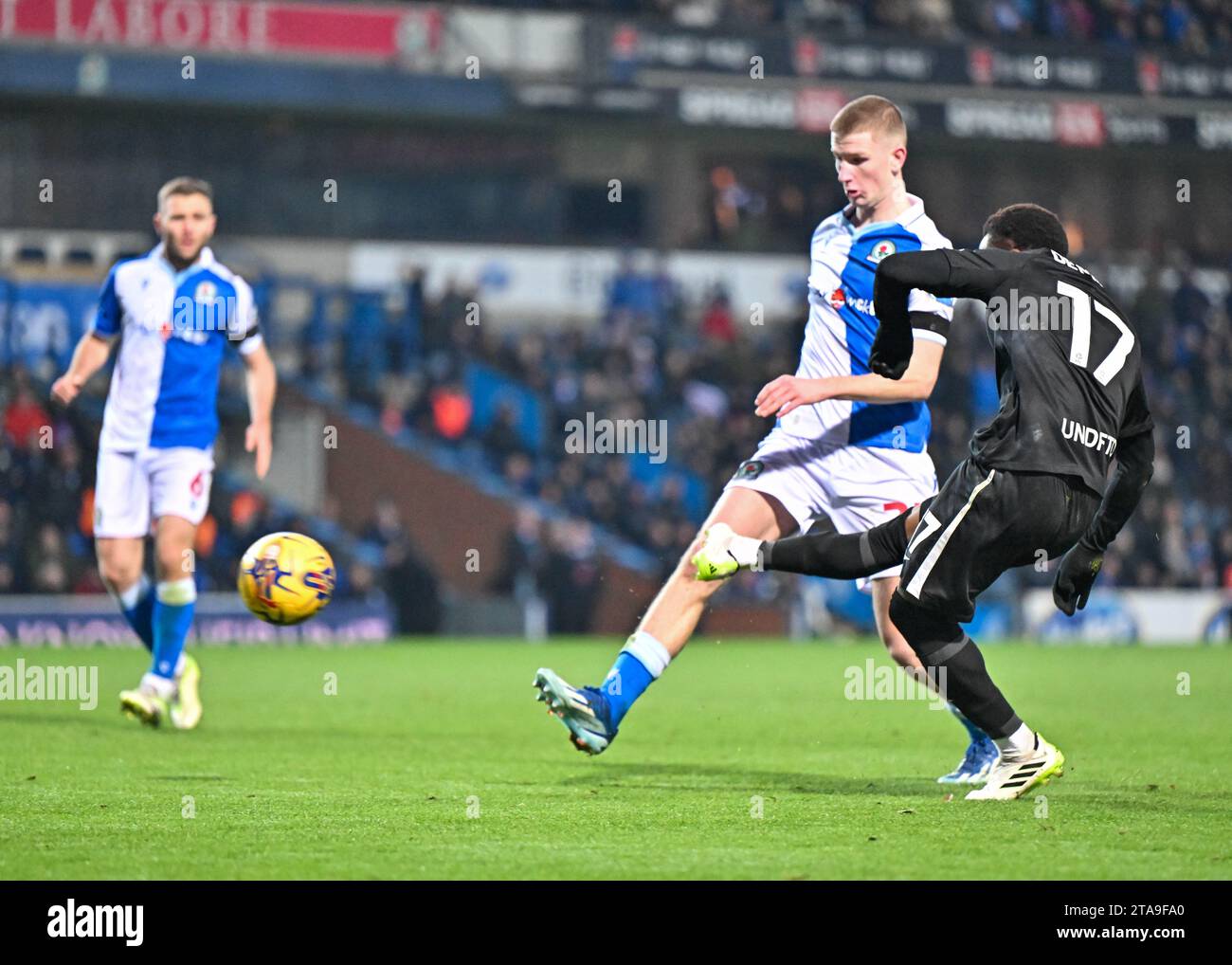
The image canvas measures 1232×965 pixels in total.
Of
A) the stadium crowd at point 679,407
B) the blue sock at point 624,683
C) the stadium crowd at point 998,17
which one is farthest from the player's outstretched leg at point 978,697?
the stadium crowd at point 998,17

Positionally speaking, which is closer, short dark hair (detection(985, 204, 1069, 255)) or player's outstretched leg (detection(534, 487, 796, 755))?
short dark hair (detection(985, 204, 1069, 255))

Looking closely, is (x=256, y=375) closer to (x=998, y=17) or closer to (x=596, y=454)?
(x=596, y=454)

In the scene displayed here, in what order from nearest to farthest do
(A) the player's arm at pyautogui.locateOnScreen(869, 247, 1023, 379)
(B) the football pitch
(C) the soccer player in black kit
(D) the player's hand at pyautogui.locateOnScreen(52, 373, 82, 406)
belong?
(B) the football pitch → (A) the player's arm at pyautogui.locateOnScreen(869, 247, 1023, 379) → (C) the soccer player in black kit → (D) the player's hand at pyautogui.locateOnScreen(52, 373, 82, 406)

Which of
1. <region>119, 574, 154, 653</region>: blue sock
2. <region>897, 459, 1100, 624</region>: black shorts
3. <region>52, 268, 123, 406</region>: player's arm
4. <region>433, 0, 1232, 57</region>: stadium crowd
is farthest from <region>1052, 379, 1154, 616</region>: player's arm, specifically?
<region>433, 0, 1232, 57</region>: stadium crowd

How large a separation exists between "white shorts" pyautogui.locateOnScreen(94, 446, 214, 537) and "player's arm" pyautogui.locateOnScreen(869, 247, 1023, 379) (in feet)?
15.5

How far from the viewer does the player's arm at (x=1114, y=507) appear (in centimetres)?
693

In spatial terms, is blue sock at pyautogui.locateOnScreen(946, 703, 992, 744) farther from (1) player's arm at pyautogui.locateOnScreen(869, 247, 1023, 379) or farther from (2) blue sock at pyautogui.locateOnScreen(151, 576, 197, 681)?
(2) blue sock at pyautogui.locateOnScreen(151, 576, 197, 681)

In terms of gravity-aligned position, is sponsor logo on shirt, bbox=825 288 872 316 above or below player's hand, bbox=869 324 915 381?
above

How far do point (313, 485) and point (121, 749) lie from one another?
16.2m

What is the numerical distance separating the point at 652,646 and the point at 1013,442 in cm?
167

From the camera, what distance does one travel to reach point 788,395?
6.75 m

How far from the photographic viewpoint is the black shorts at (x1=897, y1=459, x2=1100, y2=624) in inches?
254

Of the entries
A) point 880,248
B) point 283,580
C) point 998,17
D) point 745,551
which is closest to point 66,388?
point 283,580

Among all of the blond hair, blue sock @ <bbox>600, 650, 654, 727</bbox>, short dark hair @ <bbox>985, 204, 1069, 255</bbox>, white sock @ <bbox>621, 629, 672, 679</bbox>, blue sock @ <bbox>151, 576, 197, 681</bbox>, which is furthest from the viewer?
blue sock @ <bbox>151, 576, 197, 681</bbox>
